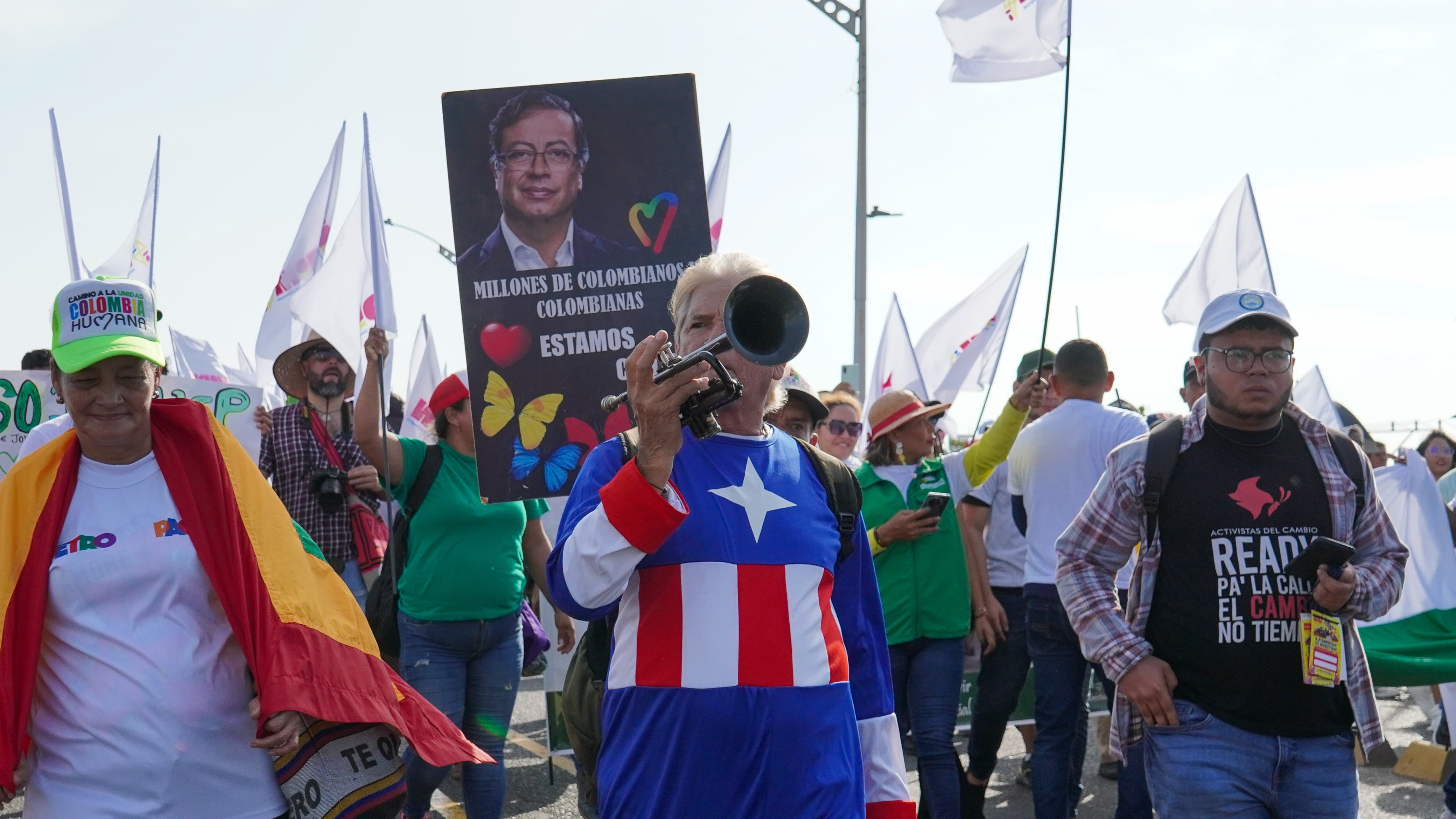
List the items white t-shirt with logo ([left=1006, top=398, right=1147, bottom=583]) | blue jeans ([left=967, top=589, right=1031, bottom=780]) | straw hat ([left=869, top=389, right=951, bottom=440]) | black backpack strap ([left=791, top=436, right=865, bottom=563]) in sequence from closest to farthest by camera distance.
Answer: black backpack strap ([left=791, top=436, right=865, bottom=563]) → white t-shirt with logo ([left=1006, top=398, right=1147, bottom=583]) → straw hat ([left=869, top=389, right=951, bottom=440]) → blue jeans ([left=967, top=589, right=1031, bottom=780])

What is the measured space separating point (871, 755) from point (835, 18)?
1315 centimetres

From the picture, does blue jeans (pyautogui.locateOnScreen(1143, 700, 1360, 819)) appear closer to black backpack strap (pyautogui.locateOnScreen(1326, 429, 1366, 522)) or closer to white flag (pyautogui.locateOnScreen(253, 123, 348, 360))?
black backpack strap (pyautogui.locateOnScreen(1326, 429, 1366, 522))

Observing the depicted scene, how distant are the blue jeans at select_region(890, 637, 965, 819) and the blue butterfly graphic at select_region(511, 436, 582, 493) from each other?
2.08m

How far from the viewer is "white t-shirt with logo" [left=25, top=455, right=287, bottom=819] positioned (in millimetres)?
2939

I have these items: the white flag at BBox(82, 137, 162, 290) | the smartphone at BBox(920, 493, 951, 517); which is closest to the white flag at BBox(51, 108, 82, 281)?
the white flag at BBox(82, 137, 162, 290)

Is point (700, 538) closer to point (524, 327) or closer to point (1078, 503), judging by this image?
point (524, 327)

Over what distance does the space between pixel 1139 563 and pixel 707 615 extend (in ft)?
6.01

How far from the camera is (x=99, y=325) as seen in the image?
315cm

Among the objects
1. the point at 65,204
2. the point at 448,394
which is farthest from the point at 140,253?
the point at 448,394

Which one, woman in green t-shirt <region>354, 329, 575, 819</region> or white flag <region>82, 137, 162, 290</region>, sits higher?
white flag <region>82, 137, 162, 290</region>

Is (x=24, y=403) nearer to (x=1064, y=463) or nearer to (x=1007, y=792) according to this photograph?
(x=1064, y=463)

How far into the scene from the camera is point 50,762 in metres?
2.97

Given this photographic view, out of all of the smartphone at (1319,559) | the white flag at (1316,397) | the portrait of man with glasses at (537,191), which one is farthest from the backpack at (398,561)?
the white flag at (1316,397)

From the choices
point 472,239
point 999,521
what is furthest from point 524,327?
point 999,521
